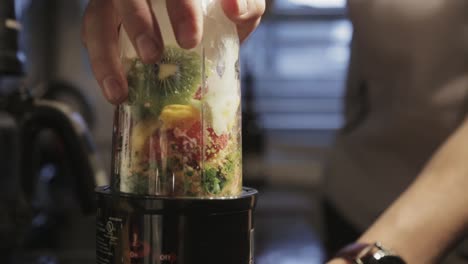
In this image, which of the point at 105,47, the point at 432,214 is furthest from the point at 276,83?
the point at 105,47

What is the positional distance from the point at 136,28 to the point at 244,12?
82 millimetres

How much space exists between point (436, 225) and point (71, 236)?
71 centimetres

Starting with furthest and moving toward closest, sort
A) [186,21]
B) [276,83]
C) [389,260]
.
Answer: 1. [276,83]
2. [389,260]
3. [186,21]

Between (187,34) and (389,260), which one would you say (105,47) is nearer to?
(187,34)

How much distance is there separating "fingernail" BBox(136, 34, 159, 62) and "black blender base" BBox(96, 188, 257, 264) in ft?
0.31

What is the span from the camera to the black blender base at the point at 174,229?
397 mm

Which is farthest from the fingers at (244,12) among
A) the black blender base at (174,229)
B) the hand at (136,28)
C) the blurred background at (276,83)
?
the blurred background at (276,83)

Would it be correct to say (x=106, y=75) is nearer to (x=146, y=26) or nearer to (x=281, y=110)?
(x=146, y=26)

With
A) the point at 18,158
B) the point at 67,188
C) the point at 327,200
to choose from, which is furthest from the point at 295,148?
the point at 18,158

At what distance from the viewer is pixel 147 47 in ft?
1.28

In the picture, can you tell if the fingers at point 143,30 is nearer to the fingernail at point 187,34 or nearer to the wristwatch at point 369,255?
the fingernail at point 187,34

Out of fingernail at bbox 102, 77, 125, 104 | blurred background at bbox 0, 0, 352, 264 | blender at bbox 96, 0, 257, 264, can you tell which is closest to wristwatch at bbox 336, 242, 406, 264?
blender at bbox 96, 0, 257, 264

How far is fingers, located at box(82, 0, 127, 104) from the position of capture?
0.42 meters

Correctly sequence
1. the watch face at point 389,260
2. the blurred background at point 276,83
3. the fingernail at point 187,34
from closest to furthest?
the fingernail at point 187,34 → the watch face at point 389,260 → the blurred background at point 276,83
